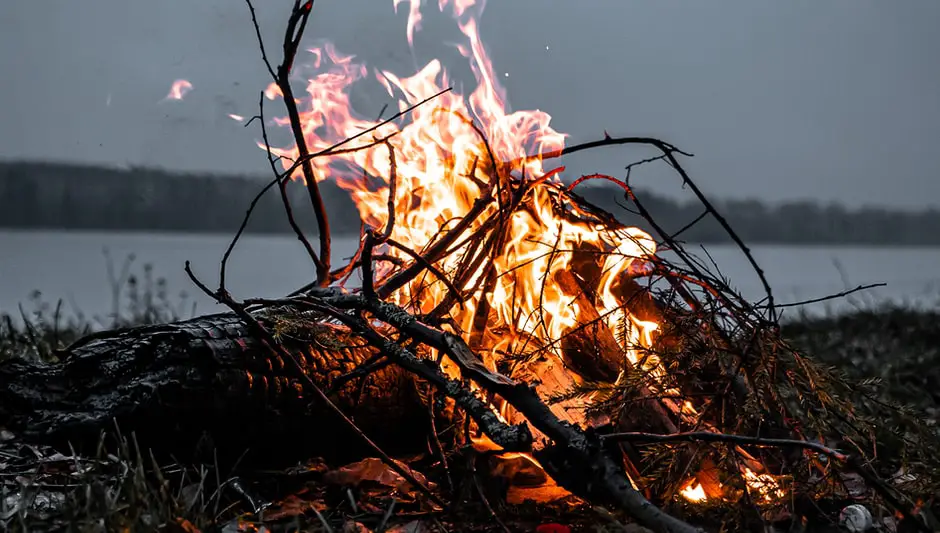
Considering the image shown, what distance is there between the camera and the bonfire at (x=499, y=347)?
6.86 feet

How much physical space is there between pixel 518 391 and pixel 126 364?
1.02 metres

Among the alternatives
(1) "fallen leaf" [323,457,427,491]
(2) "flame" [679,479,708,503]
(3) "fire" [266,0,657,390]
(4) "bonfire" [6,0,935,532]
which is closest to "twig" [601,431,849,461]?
(4) "bonfire" [6,0,935,532]

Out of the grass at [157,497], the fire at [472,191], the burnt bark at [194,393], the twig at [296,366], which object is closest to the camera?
the grass at [157,497]

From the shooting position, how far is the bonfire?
2.09m

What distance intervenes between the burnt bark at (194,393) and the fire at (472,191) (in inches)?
18.7

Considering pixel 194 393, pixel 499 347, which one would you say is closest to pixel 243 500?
pixel 194 393

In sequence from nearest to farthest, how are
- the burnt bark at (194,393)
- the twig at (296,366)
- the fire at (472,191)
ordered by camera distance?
the burnt bark at (194,393)
the twig at (296,366)
the fire at (472,191)

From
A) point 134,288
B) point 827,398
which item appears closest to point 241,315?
point 827,398

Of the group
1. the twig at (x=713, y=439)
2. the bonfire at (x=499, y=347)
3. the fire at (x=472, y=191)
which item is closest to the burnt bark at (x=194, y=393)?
the bonfire at (x=499, y=347)

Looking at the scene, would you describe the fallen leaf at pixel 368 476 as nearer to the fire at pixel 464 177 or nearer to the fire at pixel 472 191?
the fire at pixel 472 191

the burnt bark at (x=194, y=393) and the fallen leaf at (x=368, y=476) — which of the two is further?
the fallen leaf at (x=368, y=476)

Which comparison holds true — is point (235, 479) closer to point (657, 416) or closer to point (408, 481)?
point (408, 481)

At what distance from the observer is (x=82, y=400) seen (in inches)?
82.2

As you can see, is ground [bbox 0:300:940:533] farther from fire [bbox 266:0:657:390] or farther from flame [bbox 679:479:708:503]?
fire [bbox 266:0:657:390]
